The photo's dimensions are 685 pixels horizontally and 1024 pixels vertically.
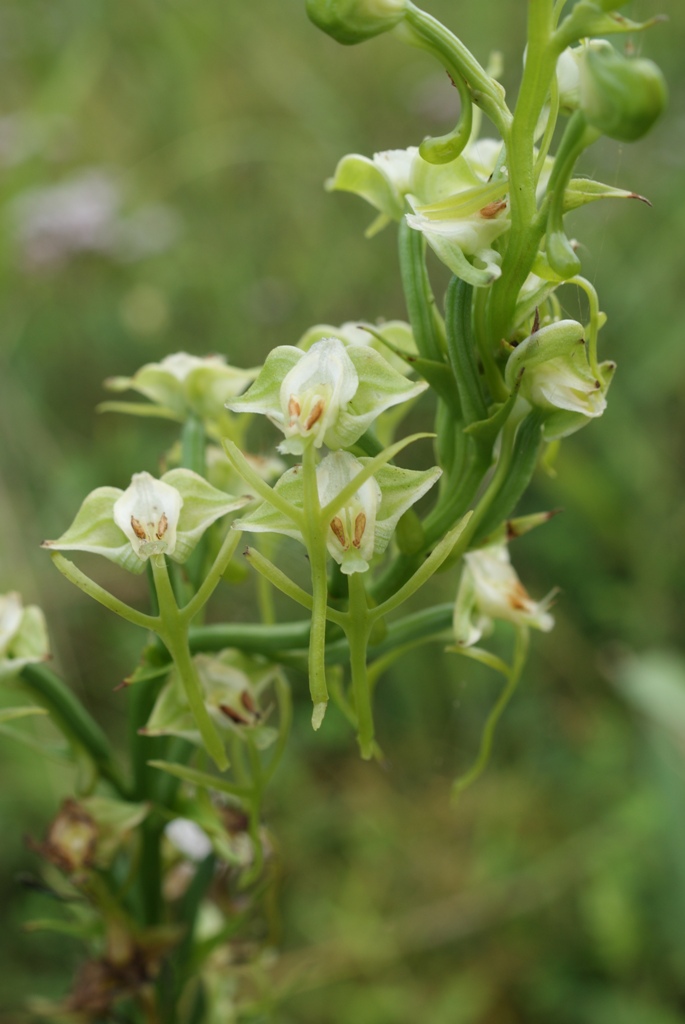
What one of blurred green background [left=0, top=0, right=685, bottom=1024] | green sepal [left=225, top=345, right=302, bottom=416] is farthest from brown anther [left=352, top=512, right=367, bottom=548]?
blurred green background [left=0, top=0, right=685, bottom=1024]

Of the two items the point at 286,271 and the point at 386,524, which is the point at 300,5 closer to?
the point at 286,271

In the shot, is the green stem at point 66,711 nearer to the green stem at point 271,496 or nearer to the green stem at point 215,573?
the green stem at point 215,573

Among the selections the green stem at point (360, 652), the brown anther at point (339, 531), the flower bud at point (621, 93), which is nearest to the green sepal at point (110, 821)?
the green stem at point (360, 652)

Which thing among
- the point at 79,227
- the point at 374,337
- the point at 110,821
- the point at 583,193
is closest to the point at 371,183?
the point at 374,337

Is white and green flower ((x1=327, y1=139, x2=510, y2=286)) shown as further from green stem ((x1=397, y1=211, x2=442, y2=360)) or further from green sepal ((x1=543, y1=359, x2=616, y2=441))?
green sepal ((x1=543, y1=359, x2=616, y2=441))

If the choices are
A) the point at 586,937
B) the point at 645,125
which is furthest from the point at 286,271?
the point at 645,125
